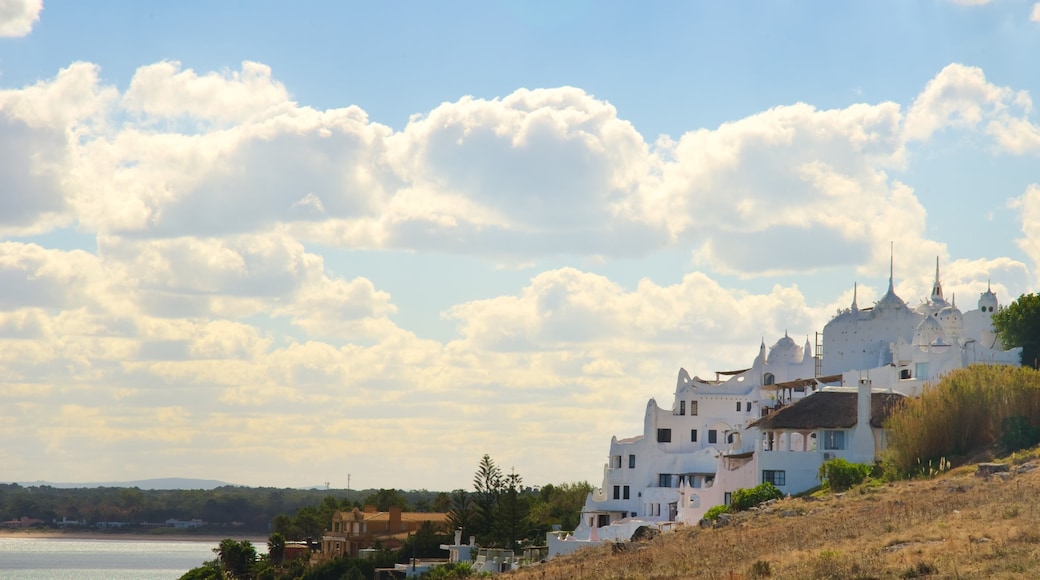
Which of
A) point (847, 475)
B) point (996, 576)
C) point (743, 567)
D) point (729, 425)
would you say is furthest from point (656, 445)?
point (996, 576)

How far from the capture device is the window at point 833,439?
6209cm

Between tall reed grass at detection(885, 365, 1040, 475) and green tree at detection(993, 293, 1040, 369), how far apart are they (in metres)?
13.1

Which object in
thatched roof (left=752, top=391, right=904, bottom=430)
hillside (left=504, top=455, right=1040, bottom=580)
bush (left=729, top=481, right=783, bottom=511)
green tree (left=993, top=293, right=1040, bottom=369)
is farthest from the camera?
green tree (left=993, top=293, right=1040, bottom=369)

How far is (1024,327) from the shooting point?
70500 millimetres

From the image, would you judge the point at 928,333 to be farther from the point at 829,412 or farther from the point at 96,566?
the point at 96,566

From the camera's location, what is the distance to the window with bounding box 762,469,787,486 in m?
61.2

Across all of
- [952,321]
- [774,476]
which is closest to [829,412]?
[774,476]

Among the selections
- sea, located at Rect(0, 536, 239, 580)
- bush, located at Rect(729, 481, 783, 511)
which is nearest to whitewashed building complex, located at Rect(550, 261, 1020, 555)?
bush, located at Rect(729, 481, 783, 511)

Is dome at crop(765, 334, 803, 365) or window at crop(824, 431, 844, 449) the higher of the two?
dome at crop(765, 334, 803, 365)

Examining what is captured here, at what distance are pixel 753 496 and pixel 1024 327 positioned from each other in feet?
75.6

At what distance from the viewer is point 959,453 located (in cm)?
5509

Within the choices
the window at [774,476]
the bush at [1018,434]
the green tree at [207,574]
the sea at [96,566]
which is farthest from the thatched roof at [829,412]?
the sea at [96,566]

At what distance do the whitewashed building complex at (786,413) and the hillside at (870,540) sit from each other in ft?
39.7

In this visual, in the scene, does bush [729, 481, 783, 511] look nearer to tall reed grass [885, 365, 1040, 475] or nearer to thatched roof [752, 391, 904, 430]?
tall reed grass [885, 365, 1040, 475]
